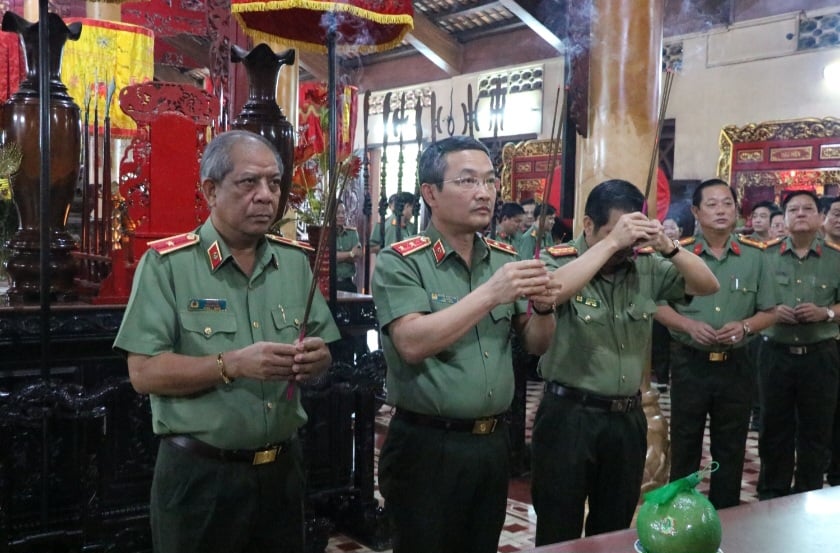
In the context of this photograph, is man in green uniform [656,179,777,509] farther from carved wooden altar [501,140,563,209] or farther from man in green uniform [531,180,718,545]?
carved wooden altar [501,140,563,209]

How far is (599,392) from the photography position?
2371 millimetres

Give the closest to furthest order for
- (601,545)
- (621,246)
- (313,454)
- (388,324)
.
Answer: (601,545)
(388,324)
(621,246)
(313,454)

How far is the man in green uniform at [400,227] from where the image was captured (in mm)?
5090

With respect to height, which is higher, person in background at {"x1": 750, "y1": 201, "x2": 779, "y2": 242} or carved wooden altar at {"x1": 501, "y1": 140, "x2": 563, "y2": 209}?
carved wooden altar at {"x1": 501, "y1": 140, "x2": 563, "y2": 209}

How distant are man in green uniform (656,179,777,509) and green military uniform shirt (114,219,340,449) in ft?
6.42

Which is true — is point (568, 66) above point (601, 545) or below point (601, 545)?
above

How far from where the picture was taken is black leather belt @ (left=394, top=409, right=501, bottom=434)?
198cm

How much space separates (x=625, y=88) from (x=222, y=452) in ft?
9.47

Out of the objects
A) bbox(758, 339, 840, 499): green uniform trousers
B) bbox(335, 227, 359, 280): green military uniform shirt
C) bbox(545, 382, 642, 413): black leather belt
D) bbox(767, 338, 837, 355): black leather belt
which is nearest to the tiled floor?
bbox(758, 339, 840, 499): green uniform trousers

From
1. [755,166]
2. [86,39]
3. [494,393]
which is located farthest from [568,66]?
[755,166]

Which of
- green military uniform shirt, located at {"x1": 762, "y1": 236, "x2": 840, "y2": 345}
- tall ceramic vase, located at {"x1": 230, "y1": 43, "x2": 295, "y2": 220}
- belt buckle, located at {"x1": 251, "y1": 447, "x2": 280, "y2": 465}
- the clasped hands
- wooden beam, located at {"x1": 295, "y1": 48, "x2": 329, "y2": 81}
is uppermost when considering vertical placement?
wooden beam, located at {"x1": 295, "y1": 48, "x2": 329, "y2": 81}

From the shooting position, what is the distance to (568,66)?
163 inches

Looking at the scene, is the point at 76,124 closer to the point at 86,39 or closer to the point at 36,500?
the point at 36,500

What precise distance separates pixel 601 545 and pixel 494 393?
→ 58 cm
